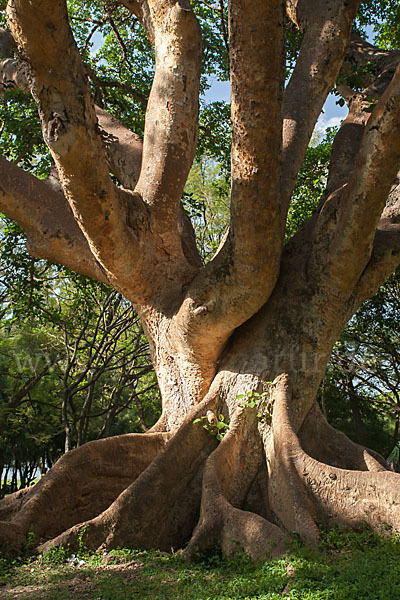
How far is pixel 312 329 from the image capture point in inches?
225

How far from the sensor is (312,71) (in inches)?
265

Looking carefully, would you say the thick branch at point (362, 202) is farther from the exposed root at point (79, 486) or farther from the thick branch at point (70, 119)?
the exposed root at point (79, 486)

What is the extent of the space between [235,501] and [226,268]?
225 centimetres

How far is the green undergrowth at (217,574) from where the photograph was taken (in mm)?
3090

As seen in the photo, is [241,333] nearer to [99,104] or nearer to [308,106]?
[308,106]

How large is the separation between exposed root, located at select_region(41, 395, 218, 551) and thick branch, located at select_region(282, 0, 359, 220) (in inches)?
116

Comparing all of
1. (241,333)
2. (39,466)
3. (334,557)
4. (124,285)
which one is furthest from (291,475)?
(39,466)

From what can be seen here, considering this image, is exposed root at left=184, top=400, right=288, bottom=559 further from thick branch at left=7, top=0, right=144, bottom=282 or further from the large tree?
thick branch at left=7, top=0, right=144, bottom=282

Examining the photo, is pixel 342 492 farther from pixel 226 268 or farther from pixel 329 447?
pixel 226 268

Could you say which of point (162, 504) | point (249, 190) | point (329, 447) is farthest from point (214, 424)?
point (249, 190)

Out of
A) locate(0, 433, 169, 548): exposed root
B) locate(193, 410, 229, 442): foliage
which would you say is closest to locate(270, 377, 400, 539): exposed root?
locate(193, 410, 229, 442): foliage

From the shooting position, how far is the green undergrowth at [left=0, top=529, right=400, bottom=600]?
309 centimetres

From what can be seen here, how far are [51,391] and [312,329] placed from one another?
40.0 ft

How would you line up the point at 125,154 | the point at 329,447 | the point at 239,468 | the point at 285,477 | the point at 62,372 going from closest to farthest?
the point at 285,477
the point at 239,468
the point at 329,447
the point at 125,154
the point at 62,372
